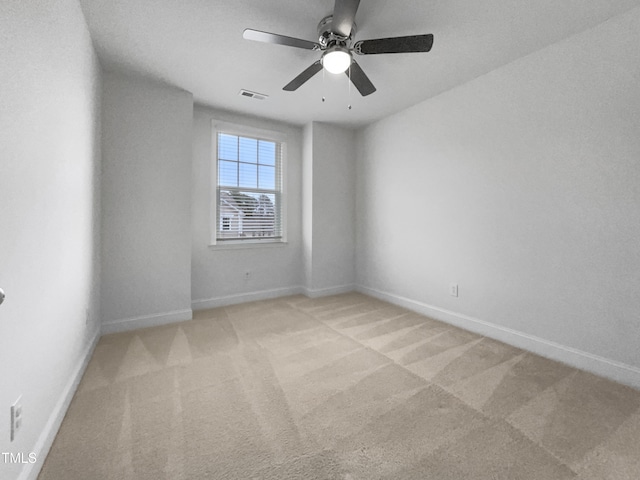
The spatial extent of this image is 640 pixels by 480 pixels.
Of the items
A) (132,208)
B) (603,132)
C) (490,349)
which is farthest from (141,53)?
(490,349)

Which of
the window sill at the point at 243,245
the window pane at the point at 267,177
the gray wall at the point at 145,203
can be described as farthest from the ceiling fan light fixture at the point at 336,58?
the window sill at the point at 243,245

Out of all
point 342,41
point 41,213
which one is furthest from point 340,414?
point 342,41

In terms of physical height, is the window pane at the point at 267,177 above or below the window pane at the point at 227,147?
below

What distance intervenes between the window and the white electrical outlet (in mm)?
2592

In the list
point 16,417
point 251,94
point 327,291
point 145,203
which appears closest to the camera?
point 16,417

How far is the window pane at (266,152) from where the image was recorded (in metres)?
3.86

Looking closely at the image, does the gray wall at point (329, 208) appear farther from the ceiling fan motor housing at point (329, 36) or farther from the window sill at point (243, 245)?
the ceiling fan motor housing at point (329, 36)

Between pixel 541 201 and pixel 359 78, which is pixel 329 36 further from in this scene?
pixel 541 201

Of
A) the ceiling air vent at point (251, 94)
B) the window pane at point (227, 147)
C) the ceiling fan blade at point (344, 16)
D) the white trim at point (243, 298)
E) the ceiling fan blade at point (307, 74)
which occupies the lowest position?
the white trim at point (243, 298)

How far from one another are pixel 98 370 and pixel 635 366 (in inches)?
148

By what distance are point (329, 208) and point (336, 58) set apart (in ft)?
7.54

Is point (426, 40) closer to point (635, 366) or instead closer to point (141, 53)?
point (141, 53)

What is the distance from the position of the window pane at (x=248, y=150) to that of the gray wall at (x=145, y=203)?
2.69ft

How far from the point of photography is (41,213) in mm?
1276
